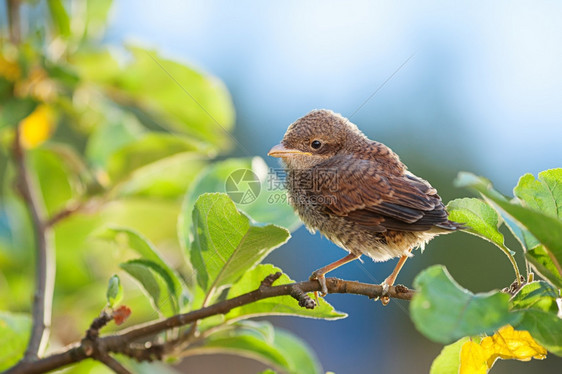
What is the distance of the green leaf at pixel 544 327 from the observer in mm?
874

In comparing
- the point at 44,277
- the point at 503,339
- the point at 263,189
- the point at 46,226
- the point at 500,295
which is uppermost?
the point at 46,226

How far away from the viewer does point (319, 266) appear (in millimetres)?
1177

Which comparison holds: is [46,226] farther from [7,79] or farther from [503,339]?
[503,339]

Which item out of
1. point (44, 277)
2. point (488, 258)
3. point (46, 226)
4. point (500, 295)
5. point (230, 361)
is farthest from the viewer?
point (230, 361)

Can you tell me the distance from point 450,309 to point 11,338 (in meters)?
1.07

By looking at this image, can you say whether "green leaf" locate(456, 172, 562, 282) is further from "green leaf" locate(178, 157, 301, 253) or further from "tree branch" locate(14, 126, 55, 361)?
"tree branch" locate(14, 126, 55, 361)

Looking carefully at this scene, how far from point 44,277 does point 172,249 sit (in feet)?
2.63

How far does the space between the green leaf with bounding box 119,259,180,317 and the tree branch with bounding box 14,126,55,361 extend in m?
0.26

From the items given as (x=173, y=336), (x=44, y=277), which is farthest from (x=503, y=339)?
(x=44, y=277)

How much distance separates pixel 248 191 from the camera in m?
1.47

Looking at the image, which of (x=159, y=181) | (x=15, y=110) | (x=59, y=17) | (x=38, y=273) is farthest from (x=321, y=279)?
(x=59, y=17)

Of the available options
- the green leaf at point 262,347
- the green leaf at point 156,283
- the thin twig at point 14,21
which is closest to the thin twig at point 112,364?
the green leaf at point 156,283

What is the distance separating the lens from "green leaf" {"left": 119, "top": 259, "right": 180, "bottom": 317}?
1.13 meters

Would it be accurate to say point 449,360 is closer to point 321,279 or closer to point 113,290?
point 321,279
